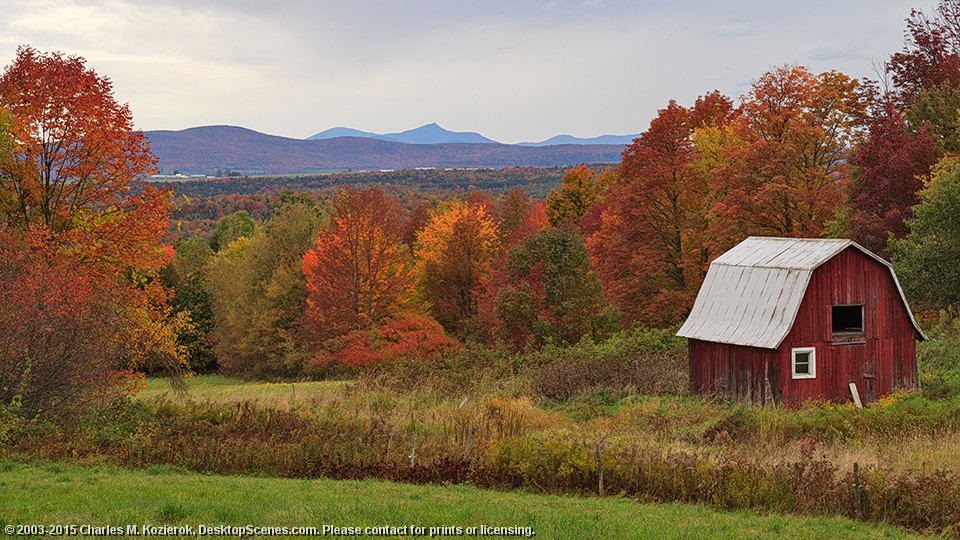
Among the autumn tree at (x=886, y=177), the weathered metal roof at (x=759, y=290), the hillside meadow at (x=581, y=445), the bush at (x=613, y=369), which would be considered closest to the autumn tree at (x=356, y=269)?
the bush at (x=613, y=369)

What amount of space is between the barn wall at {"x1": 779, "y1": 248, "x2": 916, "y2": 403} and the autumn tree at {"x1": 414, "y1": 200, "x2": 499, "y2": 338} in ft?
98.8

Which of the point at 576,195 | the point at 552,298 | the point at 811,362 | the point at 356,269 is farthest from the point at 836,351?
the point at 576,195

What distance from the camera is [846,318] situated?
3162 centimetres

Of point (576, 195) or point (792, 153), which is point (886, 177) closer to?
point (792, 153)

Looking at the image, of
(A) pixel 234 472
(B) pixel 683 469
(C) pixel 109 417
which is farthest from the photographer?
(C) pixel 109 417

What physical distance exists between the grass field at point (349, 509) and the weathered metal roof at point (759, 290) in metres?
13.6

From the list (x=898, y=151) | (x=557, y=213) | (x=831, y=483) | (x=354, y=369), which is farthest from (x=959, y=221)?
(x=557, y=213)

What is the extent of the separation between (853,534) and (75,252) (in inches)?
875

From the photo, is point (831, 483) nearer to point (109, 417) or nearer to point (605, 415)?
point (605, 415)

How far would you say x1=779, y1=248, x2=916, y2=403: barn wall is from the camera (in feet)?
92.7

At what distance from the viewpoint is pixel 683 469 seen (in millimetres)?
17062

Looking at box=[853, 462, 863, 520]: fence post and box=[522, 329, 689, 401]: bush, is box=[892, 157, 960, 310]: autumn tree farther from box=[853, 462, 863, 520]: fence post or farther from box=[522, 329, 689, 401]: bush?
box=[853, 462, 863, 520]: fence post

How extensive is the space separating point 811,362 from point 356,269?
1035 inches

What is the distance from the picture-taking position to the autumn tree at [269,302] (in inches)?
2239
